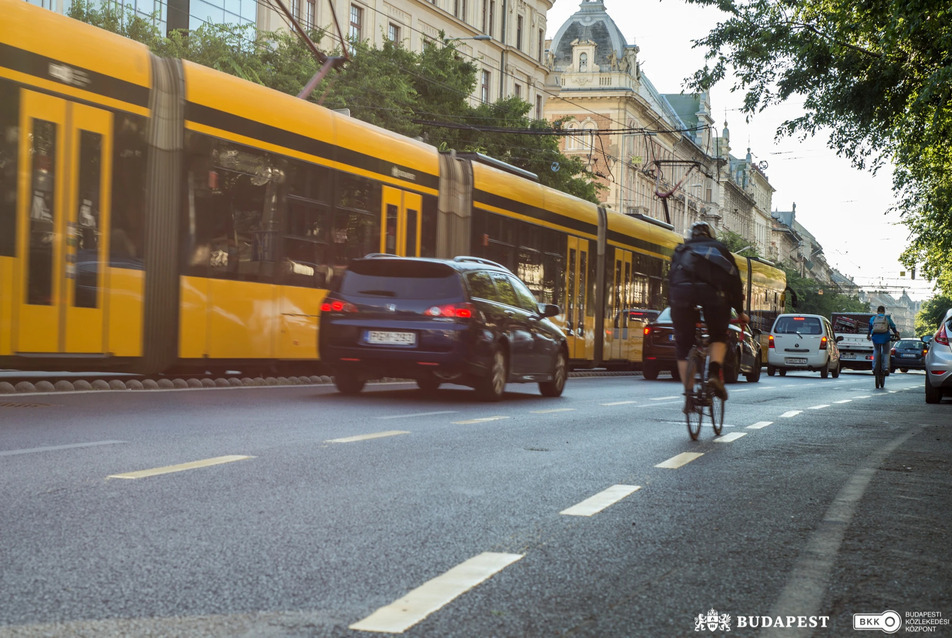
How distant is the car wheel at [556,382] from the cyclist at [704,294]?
5324 millimetres

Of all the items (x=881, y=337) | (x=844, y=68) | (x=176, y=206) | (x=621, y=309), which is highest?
(x=844, y=68)

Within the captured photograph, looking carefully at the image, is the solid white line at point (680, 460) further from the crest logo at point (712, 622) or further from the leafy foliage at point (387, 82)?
the leafy foliage at point (387, 82)

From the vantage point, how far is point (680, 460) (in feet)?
26.3

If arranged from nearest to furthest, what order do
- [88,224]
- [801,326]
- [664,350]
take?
[88,224] → [664,350] → [801,326]

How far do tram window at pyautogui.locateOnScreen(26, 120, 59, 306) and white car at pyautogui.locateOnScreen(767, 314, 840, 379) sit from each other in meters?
25.4

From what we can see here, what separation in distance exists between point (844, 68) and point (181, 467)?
584 inches

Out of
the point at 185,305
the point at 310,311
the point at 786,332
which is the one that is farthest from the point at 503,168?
the point at 786,332

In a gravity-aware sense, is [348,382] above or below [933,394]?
above

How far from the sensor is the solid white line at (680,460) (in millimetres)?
7684

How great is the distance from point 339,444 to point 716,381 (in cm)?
333

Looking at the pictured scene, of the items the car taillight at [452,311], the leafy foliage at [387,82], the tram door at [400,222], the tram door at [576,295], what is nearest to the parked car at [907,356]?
the leafy foliage at [387,82]

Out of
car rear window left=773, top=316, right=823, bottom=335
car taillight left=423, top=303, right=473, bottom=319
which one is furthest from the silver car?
car rear window left=773, top=316, right=823, bottom=335

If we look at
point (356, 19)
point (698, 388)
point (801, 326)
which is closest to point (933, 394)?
point (698, 388)

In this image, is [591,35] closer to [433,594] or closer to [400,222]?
[400,222]
